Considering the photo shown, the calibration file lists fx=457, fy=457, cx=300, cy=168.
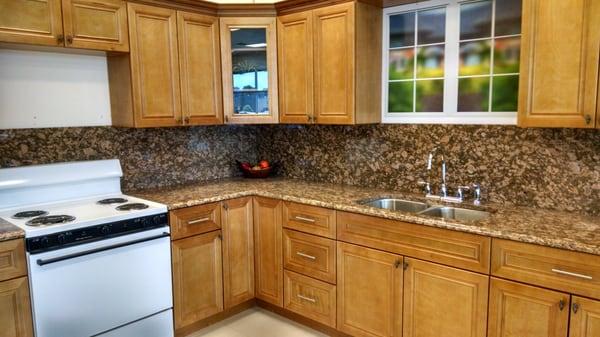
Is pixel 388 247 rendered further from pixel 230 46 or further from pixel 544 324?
pixel 230 46

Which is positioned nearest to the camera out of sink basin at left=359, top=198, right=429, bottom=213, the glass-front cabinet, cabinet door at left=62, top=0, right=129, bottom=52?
cabinet door at left=62, top=0, right=129, bottom=52

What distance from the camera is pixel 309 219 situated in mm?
3029

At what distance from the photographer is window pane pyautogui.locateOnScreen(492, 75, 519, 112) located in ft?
8.96

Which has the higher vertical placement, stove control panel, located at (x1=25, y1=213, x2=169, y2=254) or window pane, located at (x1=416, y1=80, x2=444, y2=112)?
window pane, located at (x1=416, y1=80, x2=444, y2=112)

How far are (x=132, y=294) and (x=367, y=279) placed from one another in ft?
4.58

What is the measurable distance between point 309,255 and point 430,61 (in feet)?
5.04

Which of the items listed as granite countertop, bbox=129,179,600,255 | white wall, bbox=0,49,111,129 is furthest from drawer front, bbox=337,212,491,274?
white wall, bbox=0,49,111,129

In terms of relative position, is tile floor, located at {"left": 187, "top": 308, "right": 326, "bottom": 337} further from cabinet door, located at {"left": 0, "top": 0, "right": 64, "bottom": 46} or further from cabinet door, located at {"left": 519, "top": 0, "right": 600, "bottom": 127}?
cabinet door, located at {"left": 0, "top": 0, "right": 64, "bottom": 46}

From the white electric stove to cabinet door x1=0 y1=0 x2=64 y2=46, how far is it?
791 millimetres

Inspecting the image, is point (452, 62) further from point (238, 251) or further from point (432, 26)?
point (238, 251)

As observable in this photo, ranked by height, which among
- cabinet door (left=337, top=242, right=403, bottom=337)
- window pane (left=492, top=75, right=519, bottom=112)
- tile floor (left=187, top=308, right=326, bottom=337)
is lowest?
tile floor (left=187, top=308, right=326, bottom=337)

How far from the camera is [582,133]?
8.14ft

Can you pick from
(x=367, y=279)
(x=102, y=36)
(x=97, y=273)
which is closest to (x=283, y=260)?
(x=367, y=279)

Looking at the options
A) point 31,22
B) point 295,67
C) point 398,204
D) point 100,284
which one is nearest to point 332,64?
point 295,67
